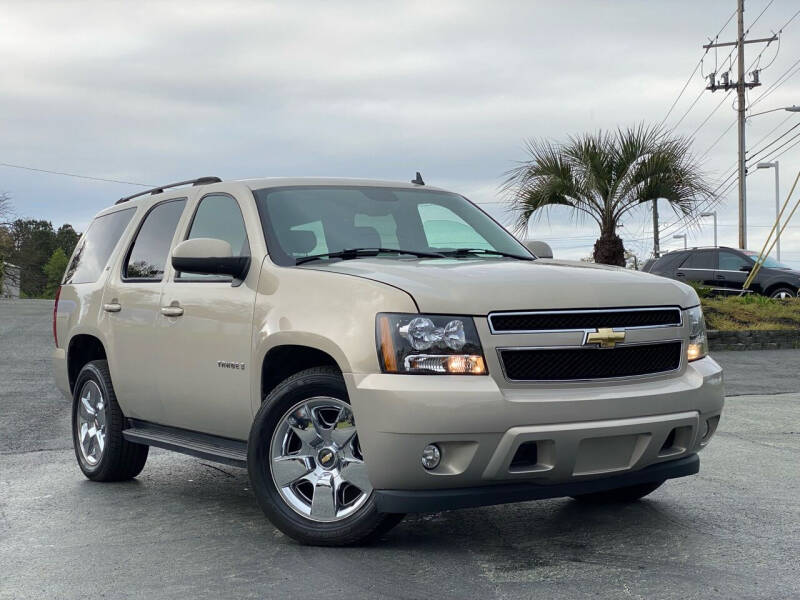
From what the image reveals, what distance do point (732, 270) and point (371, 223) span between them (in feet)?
67.9

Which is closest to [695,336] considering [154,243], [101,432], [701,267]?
[154,243]

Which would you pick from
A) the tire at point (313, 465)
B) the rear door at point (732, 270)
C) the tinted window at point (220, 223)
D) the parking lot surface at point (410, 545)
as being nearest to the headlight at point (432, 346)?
the tire at point (313, 465)

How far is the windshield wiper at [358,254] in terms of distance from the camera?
5.76 m

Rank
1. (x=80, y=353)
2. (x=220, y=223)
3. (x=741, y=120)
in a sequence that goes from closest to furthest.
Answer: (x=220, y=223), (x=80, y=353), (x=741, y=120)

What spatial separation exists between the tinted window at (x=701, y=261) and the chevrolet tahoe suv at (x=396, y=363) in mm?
19910

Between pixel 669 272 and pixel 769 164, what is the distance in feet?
57.1

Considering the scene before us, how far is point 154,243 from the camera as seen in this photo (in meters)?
7.03

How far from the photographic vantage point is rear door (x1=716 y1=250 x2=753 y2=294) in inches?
991

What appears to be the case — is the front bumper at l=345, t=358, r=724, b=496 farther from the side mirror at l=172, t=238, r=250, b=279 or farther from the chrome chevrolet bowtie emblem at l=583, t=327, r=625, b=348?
the side mirror at l=172, t=238, r=250, b=279

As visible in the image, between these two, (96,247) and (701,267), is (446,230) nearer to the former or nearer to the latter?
(96,247)

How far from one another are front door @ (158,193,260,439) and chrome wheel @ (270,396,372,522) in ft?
1.51

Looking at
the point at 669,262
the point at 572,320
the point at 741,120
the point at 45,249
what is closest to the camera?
the point at 572,320

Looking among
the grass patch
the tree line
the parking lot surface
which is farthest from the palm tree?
the tree line

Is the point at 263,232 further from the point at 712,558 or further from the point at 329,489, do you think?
the point at 712,558
